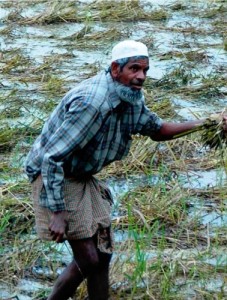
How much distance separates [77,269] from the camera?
4.43 metres

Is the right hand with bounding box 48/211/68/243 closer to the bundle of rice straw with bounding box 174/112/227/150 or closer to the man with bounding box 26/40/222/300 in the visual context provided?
the man with bounding box 26/40/222/300

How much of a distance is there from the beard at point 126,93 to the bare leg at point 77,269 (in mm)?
608

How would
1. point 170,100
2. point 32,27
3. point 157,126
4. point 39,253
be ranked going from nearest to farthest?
point 157,126 → point 39,253 → point 170,100 → point 32,27

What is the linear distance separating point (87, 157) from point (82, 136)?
0.15 meters

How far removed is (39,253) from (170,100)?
3.17 metres

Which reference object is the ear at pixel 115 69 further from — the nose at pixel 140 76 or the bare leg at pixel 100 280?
the bare leg at pixel 100 280

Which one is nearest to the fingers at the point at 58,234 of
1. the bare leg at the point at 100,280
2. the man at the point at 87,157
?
the man at the point at 87,157

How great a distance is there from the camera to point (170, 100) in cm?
816

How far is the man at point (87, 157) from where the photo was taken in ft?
13.7

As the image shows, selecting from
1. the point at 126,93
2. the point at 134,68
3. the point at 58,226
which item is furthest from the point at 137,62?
the point at 58,226

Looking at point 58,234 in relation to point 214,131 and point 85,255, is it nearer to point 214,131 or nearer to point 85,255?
point 85,255

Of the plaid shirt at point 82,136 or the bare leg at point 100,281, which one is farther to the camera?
the bare leg at point 100,281

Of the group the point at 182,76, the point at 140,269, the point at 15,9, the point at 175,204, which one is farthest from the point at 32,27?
the point at 140,269

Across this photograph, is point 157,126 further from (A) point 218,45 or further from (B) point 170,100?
(A) point 218,45
